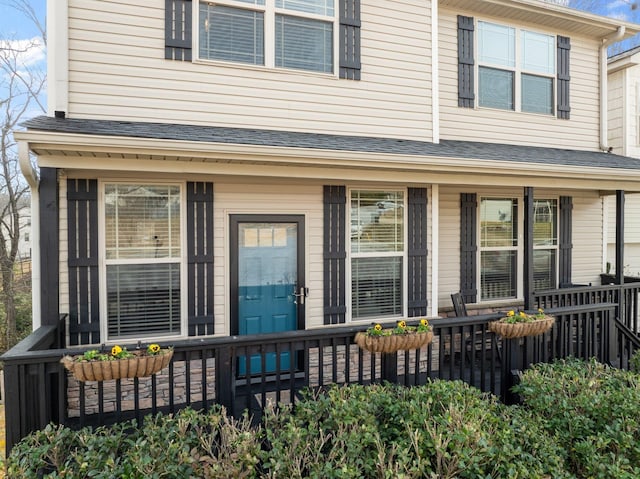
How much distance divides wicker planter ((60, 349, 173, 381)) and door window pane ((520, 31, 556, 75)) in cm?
680

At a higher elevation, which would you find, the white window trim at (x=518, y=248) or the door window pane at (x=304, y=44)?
the door window pane at (x=304, y=44)

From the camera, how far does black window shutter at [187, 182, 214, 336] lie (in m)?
4.29

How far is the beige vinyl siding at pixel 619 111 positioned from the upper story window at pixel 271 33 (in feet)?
19.8

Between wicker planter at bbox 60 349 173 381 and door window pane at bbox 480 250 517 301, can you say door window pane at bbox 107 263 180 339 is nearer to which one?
wicker planter at bbox 60 349 173 381

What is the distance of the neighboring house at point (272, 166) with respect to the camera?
3.89 metres

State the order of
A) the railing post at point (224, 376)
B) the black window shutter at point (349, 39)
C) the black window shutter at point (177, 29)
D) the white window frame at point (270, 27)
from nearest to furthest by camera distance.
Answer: the railing post at point (224, 376) < the black window shutter at point (177, 29) < the white window frame at point (270, 27) < the black window shutter at point (349, 39)

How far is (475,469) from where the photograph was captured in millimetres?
2191

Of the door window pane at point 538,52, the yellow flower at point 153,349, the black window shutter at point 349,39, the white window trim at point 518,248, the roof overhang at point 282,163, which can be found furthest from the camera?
the door window pane at point 538,52

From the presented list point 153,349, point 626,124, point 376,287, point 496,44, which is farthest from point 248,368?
point 626,124

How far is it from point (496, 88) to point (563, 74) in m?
1.41

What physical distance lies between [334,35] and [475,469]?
15.4ft

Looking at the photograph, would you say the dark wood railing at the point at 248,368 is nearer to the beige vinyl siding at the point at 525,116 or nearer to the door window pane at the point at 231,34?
the beige vinyl siding at the point at 525,116

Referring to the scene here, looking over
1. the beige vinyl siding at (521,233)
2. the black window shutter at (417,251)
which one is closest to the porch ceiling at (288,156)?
the black window shutter at (417,251)

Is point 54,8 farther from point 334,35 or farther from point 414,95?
point 414,95
